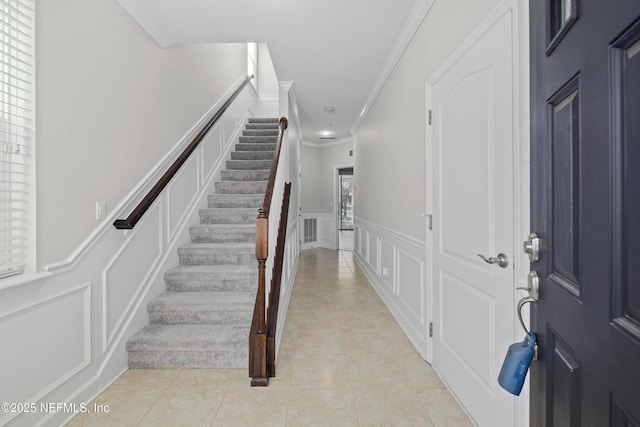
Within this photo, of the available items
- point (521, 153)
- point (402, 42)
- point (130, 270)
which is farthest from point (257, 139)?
point (521, 153)

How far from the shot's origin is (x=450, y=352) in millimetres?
1732

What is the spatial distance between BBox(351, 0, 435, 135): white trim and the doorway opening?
349 cm

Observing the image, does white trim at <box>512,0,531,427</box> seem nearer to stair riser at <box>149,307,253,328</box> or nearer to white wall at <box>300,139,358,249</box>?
stair riser at <box>149,307,253,328</box>

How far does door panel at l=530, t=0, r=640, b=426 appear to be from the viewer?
1.54ft

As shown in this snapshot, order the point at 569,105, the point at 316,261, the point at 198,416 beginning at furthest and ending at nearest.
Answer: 1. the point at 316,261
2. the point at 198,416
3. the point at 569,105

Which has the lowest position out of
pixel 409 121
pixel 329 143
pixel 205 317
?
pixel 205 317

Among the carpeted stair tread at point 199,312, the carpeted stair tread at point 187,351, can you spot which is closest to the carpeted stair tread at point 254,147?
the carpeted stair tread at point 199,312

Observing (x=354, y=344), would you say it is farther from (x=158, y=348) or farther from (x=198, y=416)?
(x=158, y=348)

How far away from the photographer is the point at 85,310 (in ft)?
5.35

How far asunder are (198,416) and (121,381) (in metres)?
0.68

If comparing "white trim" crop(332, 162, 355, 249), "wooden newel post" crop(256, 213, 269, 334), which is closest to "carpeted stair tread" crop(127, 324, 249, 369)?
"wooden newel post" crop(256, 213, 269, 334)

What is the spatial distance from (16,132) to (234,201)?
2192 mm

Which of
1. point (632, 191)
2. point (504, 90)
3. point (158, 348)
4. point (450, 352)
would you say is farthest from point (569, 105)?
point (158, 348)

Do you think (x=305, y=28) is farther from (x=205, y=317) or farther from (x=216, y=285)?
(x=205, y=317)
